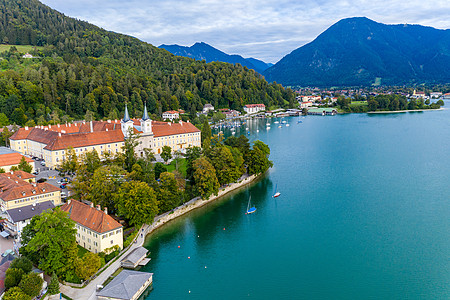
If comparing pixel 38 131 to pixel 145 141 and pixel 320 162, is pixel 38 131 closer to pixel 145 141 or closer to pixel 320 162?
pixel 145 141

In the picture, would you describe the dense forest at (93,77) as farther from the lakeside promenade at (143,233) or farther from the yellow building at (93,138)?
the lakeside promenade at (143,233)

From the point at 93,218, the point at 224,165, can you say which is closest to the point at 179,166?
the point at 224,165

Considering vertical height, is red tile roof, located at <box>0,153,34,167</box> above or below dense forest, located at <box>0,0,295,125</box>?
below

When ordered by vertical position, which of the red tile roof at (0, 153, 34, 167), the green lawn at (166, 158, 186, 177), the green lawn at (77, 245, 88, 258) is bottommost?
the green lawn at (77, 245, 88, 258)

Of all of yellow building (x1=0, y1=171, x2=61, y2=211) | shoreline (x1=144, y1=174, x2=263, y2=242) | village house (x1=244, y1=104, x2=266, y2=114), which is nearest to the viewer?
yellow building (x1=0, y1=171, x2=61, y2=211)

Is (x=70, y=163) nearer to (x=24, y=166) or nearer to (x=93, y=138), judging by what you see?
(x=24, y=166)

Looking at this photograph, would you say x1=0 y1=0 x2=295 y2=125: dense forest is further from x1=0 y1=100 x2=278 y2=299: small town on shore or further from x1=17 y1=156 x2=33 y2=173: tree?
x1=17 y1=156 x2=33 y2=173: tree

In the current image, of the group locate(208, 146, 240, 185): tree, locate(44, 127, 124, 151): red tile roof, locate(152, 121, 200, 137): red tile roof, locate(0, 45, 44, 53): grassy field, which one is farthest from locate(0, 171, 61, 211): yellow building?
locate(0, 45, 44, 53): grassy field
